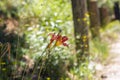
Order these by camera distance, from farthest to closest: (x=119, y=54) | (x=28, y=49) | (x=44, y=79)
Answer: (x=119, y=54) → (x=28, y=49) → (x=44, y=79)

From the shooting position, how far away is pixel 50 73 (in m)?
6.38

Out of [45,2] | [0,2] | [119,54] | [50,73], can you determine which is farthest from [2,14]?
[50,73]

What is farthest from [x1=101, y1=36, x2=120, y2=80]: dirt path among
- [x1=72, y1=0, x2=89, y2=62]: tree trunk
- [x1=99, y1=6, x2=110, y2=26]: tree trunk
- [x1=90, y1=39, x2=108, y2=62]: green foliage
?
[x1=99, y1=6, x2=110, y2=26]: tree trunk

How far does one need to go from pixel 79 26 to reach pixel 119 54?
3.00 meters

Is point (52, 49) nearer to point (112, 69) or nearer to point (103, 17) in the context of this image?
point (112, 69)

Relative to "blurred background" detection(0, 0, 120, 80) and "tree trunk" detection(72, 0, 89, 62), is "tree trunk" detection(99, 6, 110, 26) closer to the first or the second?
"blurred background" detection(0, 0, 120, 80)

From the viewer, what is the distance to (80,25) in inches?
307

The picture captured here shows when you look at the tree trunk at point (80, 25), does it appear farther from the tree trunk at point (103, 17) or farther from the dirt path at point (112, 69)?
the tree trunk at point (103, 17)

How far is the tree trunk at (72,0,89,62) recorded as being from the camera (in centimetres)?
770

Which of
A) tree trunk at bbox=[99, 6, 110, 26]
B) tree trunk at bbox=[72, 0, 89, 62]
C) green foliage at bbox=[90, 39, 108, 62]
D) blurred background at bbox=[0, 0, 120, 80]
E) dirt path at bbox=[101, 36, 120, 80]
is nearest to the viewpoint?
blurred background at bbox=[0, 0, 120, 80]

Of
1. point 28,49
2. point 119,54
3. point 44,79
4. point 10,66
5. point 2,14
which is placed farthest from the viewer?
point 2,14

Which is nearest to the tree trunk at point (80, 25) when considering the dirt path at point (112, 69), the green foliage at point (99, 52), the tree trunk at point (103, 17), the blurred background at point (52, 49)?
the blurred background at point (52, 49)

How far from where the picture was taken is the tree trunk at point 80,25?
7703 mm

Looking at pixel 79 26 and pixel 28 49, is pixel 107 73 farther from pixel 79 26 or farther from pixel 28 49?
pixel 28 49
